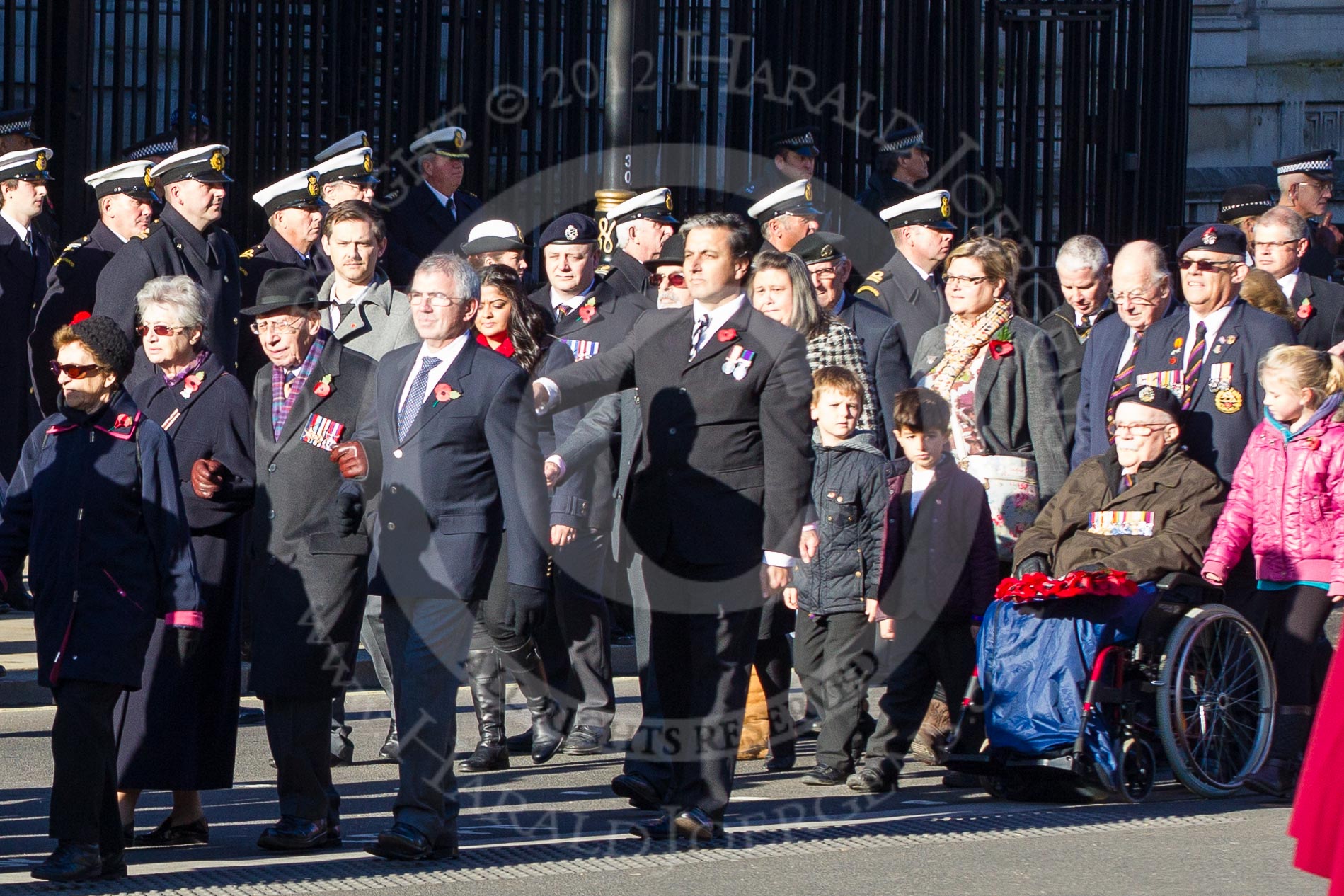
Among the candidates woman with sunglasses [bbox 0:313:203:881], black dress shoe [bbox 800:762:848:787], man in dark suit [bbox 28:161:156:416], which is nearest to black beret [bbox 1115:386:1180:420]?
black dress shoe [bbox 800:762:848:787]

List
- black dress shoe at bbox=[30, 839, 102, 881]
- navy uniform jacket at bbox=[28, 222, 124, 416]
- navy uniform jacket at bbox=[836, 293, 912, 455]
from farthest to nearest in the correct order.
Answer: navy uniform jacket at bbox=[28, 222, 124, 416]
navy uniform jacket at bbox=[836, 293, 912, 455]
black dress shoe at bbox=[30, 839, 102, 881]

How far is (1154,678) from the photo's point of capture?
6895 millimetres

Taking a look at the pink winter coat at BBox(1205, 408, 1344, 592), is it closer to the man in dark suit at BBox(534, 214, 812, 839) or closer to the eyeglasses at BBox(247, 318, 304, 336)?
the man in dark suit at BBox(534, 214, 812, 839)

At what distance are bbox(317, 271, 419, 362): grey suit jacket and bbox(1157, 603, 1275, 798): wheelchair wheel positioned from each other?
292 centimetres

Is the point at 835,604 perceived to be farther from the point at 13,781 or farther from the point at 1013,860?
the point at 13,781

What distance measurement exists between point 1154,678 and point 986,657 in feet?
1.78

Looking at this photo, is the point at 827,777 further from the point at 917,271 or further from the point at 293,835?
the point at 917,271

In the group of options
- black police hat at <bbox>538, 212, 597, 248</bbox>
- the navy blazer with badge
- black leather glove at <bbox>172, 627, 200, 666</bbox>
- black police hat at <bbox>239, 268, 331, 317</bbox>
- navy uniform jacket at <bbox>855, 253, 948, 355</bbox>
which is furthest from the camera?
navy uniform jacket at <bbox>855, 253, 948, 355</bbox>

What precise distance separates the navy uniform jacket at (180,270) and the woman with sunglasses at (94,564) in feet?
8.01

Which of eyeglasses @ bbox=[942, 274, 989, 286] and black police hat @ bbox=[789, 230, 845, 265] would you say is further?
black police hat @ bbox=[789, 230, 845, 265]

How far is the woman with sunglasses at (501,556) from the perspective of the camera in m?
7.23

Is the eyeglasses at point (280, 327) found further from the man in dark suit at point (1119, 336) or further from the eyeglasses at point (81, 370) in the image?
the man in dark suit at point (1119, 336)

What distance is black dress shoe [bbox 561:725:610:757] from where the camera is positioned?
7.61 meters

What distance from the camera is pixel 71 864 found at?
5242mm
